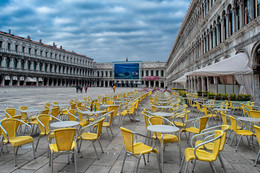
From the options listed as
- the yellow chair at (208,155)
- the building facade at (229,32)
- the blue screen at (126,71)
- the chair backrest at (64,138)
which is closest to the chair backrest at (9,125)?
the chair backrest at (64,138)

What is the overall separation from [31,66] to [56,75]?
10.4 metres

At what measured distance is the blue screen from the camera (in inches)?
3568

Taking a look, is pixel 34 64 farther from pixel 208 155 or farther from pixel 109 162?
pixel 208 155

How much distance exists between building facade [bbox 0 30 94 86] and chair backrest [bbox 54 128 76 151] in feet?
172

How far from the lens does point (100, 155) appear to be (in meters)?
3.95

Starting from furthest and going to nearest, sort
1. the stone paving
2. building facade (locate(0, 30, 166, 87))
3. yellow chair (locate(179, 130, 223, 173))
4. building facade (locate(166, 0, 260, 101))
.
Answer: building facade (locate(0, 30, 166, 87)) < building facade (locate(166, 0, 260, 101)) < the stone paving < yellow chair (locate(179, 130, 223, 173))

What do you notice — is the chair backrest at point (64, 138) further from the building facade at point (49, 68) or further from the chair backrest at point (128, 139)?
the building facade at point (49, 68)

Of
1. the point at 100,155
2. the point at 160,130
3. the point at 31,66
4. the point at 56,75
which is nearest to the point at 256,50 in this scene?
the point at 160,130

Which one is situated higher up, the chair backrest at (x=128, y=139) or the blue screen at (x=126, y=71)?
the blue screen at (x=126, y=71)

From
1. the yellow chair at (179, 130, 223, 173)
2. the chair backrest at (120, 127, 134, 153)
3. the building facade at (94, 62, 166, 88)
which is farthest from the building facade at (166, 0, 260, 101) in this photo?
the building facade at (94, 62, 166, 88)

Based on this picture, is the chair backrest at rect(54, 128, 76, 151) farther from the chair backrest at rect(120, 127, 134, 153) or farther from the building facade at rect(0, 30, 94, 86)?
the building facade at rect(0, 30, 94, 86)

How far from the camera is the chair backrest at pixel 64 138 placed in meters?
2.97

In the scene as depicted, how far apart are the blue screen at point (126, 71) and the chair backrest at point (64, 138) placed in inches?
3444

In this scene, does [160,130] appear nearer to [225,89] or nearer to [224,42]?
[225,89]
